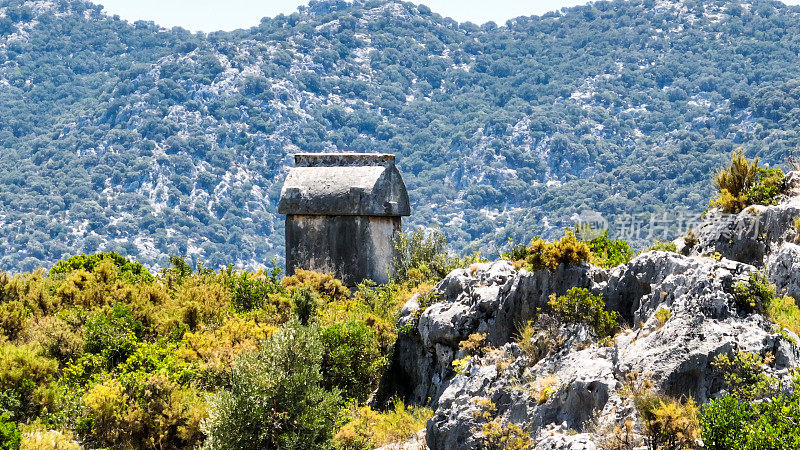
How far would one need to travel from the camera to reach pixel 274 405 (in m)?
11.1

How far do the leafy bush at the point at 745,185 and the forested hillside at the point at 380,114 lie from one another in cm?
5788

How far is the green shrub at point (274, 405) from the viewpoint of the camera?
1091 centimetres

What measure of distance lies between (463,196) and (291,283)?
8346cm

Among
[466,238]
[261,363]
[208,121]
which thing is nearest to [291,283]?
[261,363]

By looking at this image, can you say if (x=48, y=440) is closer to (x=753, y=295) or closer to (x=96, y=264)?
(x=753, y=295)

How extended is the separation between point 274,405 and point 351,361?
227 cm

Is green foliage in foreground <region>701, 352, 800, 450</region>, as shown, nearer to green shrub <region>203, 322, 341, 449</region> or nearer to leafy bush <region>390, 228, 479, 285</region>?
green shrub <region>203, 322, 341, 449</region>

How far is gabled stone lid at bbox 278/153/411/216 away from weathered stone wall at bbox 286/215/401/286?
8.2 inches

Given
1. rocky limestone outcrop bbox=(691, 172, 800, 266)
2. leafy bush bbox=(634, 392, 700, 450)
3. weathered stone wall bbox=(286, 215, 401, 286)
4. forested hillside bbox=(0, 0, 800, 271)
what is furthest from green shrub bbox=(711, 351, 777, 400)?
forested hillside bbox=(0, 0, 800, 271)

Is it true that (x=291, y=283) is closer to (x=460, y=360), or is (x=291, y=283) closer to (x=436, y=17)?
(x=460, y=360)

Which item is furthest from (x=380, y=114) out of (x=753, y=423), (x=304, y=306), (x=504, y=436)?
(x=753, y=423)

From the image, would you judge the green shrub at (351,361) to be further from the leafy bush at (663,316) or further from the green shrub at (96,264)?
the green shrub at (96,264)

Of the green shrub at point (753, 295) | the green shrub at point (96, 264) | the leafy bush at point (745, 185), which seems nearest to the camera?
the green shrub at point (753, 295)

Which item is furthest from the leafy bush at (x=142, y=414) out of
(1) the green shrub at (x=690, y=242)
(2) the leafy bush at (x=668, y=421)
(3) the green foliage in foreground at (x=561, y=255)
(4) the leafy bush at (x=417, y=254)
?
(1) the green shrub at (x=690, y=242)
